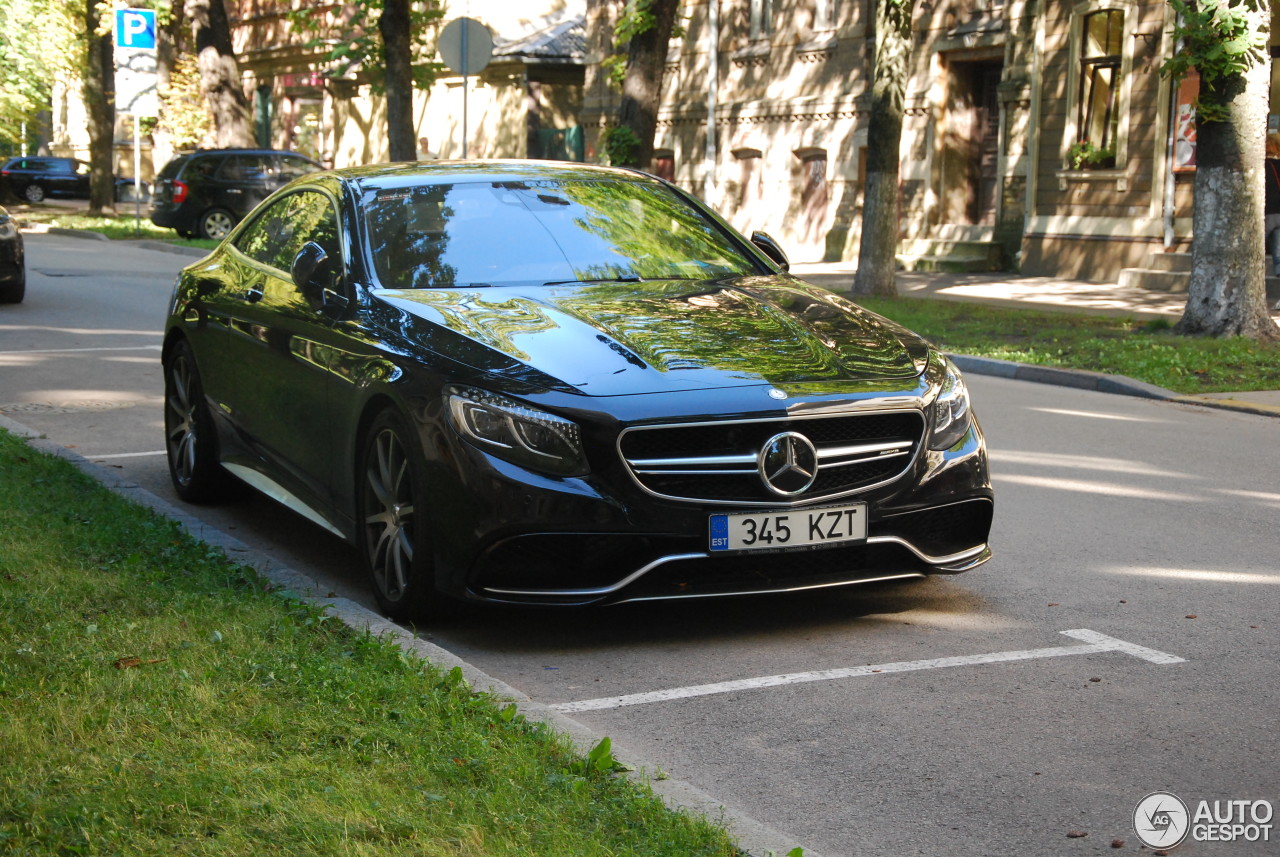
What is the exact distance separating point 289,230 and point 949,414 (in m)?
3.16

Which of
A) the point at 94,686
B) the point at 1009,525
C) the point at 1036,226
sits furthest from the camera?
the point at 1036,226

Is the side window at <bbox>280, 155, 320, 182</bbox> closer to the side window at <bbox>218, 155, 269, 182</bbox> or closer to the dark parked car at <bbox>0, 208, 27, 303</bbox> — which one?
the side window at <bbox>218, 155, 269, 182</bbox>

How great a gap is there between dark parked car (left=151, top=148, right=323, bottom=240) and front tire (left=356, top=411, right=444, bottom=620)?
26.9 meters

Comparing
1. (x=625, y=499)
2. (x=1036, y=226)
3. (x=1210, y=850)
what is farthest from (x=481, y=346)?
(x=1036, y=226)

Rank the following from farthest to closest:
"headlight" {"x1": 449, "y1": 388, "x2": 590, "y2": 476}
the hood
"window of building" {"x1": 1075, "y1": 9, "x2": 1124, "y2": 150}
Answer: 1. "window of building" {"x1": 1075, "y1": 9, "x2": 1124, "y2": 150}
2. the hood
3. "headlight" {"x1": 449, "y1": 388, "x2": 590, "y2": 476}

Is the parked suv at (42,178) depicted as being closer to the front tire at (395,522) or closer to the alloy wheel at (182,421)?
the alloy wheel at (182,421)

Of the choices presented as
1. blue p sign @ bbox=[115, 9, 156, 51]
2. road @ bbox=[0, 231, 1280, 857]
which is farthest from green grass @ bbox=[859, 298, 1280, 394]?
blue p sign @ bbox=[115, 9, 156, 51]

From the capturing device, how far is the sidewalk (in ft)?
40.4

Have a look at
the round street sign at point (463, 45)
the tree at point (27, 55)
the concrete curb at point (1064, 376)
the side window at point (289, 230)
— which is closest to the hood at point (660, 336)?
the side window at point (289, 230)

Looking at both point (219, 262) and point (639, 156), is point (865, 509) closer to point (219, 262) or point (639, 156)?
point (219, 262)

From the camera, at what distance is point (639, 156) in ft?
72.6

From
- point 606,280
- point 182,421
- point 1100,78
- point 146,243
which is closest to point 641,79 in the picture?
point 1100,78

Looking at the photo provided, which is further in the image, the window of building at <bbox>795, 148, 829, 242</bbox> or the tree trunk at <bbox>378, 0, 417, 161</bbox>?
the window of building at <bbox>795, 148, 829, 242</bbox>

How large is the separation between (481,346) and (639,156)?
1701cm
